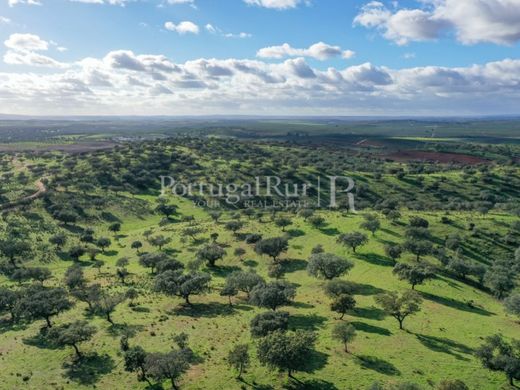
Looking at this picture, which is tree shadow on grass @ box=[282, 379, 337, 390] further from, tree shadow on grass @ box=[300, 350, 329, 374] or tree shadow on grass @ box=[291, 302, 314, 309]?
tree shadow on grass @ box=[291, 302, 314, 309]

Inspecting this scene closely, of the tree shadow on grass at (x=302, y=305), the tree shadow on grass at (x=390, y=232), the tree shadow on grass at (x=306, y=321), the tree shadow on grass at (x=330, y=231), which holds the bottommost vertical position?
the tree shadow on grass at (x=302, y=305)

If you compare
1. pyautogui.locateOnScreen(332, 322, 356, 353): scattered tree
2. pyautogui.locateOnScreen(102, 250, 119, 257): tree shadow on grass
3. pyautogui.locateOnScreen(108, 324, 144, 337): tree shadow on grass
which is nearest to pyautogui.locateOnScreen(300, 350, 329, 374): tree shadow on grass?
pyautogui.locateOnScreen(332, 322, 356, 353): scattered tree

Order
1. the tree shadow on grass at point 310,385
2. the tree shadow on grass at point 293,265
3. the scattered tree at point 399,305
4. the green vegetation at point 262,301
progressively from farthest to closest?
the tree shadow on grass at point 293,265, the scattered tree at point 399,305, the green vegetation at point 262,301, the tree shadow on grass at point 310,385

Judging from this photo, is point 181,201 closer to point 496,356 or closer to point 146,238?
point 146,238

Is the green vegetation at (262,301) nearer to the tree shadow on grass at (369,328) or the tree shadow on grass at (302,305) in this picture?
the tree shadow on grass at (369,328)

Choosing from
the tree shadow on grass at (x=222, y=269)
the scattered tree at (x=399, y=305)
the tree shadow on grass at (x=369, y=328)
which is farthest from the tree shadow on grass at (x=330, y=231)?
the scattered tree at (x=399, y=305)

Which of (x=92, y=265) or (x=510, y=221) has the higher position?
(x=510, y=221)

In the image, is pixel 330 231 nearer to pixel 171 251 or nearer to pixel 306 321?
pixel 171 251

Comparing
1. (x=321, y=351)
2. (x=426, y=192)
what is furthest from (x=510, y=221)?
(x=321, y=351)
